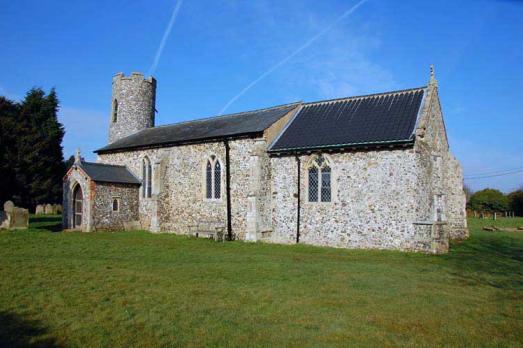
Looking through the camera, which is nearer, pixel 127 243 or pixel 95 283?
pixel 95 283

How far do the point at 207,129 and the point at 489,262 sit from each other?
17125 millimetres

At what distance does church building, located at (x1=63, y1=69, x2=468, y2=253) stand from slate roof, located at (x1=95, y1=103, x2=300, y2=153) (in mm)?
128

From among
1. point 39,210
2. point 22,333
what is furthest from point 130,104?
point 22,333

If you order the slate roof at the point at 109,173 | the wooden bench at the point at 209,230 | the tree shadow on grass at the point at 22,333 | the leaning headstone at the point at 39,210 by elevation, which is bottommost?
the tree shadow on grass at the point at 22,333

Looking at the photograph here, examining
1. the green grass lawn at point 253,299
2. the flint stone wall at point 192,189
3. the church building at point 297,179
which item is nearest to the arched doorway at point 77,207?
the church building at point 297,179

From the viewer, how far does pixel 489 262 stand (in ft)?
49.4

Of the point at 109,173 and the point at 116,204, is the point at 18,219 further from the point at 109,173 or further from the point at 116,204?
the point at 109,173

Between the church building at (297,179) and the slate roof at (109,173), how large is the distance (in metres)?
0.09

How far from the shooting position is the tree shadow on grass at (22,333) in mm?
6059

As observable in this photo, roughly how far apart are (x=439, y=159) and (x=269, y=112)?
9996 mm

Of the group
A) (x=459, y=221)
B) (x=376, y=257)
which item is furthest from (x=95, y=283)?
(x=459, y=221)

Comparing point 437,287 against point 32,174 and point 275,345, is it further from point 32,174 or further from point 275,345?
point 32,174

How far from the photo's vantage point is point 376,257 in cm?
1596

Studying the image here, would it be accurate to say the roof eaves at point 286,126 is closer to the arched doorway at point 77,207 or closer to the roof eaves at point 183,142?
the roof eaves at point 183,142
